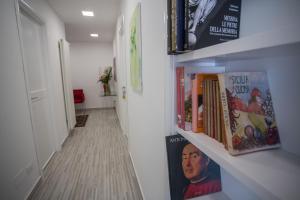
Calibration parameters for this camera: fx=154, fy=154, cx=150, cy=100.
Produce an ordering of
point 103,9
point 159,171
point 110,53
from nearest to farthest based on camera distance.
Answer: point 159,171 → point 103,9 → point 110,53

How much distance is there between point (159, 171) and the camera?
41.0 inches

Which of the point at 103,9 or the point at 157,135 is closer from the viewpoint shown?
the point at 157,135

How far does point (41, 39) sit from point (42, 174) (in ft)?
6.80

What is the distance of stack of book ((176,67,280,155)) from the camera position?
47cm

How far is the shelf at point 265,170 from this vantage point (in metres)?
0.33

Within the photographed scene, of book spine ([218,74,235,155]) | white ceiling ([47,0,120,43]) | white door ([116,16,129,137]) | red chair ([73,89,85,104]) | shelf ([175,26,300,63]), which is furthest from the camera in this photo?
red chair ([73,89,85,104])

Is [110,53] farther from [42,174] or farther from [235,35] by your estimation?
[235,35]

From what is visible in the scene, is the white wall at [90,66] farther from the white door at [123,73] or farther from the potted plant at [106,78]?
the white door at [123,73]

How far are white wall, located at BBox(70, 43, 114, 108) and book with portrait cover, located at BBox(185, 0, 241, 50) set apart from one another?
19.4 feet

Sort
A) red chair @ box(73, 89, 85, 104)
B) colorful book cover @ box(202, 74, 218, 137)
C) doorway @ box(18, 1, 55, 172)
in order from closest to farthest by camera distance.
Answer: colorful book cover @ box(202, 74, 218, 137) → doorway @ box(18, 1, 55, 172) → red chair @ box(73, 89, 85, 104)

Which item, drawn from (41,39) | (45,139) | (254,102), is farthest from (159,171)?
(41,39)

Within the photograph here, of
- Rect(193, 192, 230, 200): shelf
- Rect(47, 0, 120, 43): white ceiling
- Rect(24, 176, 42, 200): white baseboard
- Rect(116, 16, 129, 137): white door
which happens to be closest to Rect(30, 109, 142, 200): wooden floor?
Rect(24, 176, 42, 200): white baseboard

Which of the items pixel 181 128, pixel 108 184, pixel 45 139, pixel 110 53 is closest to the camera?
pixel 181 128

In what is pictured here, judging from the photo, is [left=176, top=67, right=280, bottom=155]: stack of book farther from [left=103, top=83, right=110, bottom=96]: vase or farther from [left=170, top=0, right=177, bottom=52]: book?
[left=103, top=83, right=110, bottom=96]: vase
